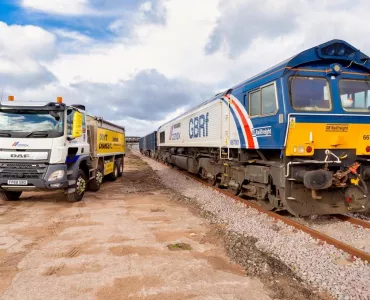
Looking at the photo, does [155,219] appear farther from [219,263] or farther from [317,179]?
[317,179]

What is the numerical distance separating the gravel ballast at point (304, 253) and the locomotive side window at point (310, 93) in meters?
2.51

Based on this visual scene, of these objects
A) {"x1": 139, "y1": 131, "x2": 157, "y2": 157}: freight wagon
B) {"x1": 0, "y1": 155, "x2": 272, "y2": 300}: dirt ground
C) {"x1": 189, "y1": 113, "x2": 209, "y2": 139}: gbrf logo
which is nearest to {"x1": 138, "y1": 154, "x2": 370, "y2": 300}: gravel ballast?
{"x1": 0, "y1": 155, "x2": 272, "y2": 300}: dirt ground

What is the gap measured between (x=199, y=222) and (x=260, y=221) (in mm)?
1341

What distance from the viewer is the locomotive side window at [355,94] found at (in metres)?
6.57

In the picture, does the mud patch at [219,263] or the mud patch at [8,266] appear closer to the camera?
the mud patch at [8,266]

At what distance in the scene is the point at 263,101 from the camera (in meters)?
7.09

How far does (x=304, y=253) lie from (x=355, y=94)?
383cm

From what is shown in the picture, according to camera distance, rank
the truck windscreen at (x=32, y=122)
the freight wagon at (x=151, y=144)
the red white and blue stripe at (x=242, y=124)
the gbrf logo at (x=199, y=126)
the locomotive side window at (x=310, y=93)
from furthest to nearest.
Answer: the freight wagon at (x=151, y=144), the gbrf logo at (x=199, y=126), the truck windscreen at (x=32, y=122), the red white and blue stripe at (x=242, y=124), the locomotive side window at (x=310, y=93)

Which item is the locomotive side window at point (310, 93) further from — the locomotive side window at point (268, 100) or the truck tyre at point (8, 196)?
the truck tyre at point (8, 196)

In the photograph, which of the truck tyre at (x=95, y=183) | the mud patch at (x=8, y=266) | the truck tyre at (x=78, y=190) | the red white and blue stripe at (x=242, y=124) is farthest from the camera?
the truck tyre at (x=95, y=183)

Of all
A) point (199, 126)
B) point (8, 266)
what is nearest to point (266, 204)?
point (8, 266)

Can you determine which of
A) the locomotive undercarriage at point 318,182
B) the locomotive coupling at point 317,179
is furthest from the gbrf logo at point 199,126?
the locomotive coupling at point 317,179

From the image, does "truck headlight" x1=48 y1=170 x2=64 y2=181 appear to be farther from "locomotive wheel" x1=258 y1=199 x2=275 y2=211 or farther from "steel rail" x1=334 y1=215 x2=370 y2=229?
"steel rail" x1=334 y1=215 x2=370 y2=229

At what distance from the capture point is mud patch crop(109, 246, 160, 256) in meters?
4.79
